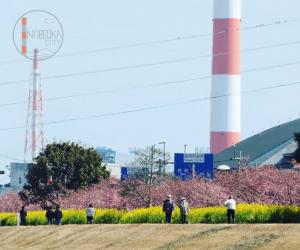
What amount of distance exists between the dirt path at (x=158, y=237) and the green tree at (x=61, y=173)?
38829mm

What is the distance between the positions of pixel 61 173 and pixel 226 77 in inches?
2399

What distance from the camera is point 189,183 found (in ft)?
324

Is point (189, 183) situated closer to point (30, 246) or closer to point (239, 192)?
point (239, 192)

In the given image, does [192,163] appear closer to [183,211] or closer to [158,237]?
[183,211]

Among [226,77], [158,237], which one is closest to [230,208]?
[158,237]

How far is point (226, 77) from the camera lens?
178375 millimetres

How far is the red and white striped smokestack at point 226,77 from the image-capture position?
581 ft

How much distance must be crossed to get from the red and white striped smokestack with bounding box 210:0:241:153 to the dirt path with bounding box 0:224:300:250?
98159mm

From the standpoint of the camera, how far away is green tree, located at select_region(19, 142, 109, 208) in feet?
395

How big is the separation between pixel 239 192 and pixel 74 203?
22858 millimetres

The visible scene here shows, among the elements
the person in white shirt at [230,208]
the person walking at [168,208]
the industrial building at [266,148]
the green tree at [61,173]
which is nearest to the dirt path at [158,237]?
the person walking at [168,208]

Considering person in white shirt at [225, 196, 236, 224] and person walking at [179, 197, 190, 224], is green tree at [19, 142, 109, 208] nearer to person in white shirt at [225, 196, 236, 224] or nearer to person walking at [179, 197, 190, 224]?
person walking at [179, 197, 190, 224]

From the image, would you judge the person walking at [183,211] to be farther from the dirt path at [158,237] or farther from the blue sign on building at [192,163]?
the blue sign on building at [192,163]

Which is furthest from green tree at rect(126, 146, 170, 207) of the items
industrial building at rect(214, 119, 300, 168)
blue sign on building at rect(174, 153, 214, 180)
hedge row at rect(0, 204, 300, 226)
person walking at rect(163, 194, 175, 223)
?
person walking at rect(163, 194, 175, 223)
